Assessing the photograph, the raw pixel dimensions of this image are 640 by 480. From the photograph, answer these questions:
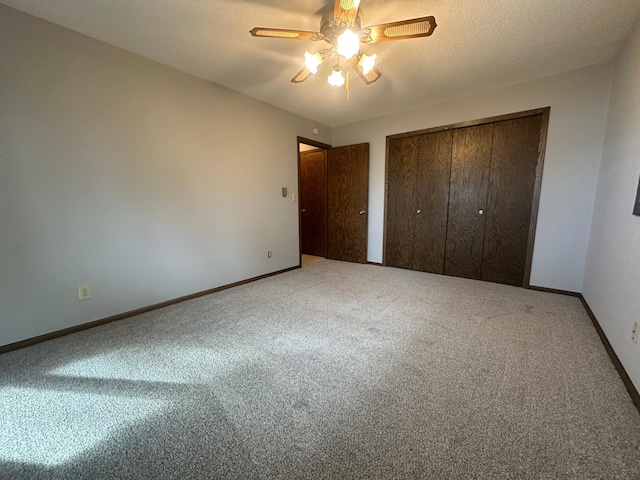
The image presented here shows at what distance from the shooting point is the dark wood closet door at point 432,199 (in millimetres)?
3445

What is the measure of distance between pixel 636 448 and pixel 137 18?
3694mm

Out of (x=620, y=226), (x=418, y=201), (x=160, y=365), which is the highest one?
(x=418, y=201)

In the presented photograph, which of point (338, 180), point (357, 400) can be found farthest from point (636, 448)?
point (338, 180)

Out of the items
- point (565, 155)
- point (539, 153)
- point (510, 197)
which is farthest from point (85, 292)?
point (565, 155)

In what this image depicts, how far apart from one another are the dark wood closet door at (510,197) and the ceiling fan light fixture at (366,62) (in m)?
2.05

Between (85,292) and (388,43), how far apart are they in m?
3.26

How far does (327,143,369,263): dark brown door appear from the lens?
4165 millimetres

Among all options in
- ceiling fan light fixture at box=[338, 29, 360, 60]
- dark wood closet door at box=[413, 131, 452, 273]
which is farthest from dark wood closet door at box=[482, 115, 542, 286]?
ceiling fan light fixture at box=[338, 29, 360, 60]

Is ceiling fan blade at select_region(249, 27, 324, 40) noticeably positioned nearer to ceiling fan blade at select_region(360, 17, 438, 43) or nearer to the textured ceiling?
the textured ceiling

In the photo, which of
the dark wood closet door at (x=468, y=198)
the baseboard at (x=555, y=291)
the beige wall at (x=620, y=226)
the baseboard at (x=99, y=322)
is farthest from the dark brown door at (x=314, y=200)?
the beige wall at (x=620, y=226)

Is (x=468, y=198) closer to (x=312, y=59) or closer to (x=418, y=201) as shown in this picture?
(x=418, y=201)

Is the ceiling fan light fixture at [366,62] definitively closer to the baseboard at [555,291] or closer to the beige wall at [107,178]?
the beige wall at [107,178]

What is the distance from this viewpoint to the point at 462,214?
3.37 meters

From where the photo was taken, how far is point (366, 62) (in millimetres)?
1926
